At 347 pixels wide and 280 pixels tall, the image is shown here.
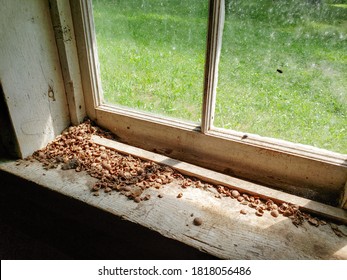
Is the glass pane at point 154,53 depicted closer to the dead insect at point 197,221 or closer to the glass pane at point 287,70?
the glass pane at point 287,70

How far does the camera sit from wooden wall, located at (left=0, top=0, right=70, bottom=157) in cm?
104

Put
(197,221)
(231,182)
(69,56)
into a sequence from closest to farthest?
(197,221) < (231,182) < (69,56)

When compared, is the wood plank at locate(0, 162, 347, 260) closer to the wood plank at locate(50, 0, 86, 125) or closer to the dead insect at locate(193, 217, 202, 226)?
the dead insect at locate(193, 217, 202, 226)

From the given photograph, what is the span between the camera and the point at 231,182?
1123 millimetres

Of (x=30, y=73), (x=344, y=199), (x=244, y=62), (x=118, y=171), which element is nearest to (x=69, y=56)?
(x=30, y=73)

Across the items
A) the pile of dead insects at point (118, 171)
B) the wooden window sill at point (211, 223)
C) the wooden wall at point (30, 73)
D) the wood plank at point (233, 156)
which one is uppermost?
the wooden wall at point (30, 73)

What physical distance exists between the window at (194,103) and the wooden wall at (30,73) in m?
0.13

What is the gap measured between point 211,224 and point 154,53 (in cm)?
74

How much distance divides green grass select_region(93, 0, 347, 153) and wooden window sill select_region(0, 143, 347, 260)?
31 centimetres

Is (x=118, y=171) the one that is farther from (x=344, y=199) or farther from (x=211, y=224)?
(x=344, y=199)

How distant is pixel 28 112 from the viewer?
3.86ft

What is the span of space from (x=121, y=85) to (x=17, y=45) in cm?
45

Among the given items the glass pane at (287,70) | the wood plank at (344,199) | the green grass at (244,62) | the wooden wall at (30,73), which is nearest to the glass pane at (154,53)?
the green grass at (244,62)

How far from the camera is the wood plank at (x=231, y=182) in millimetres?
985
